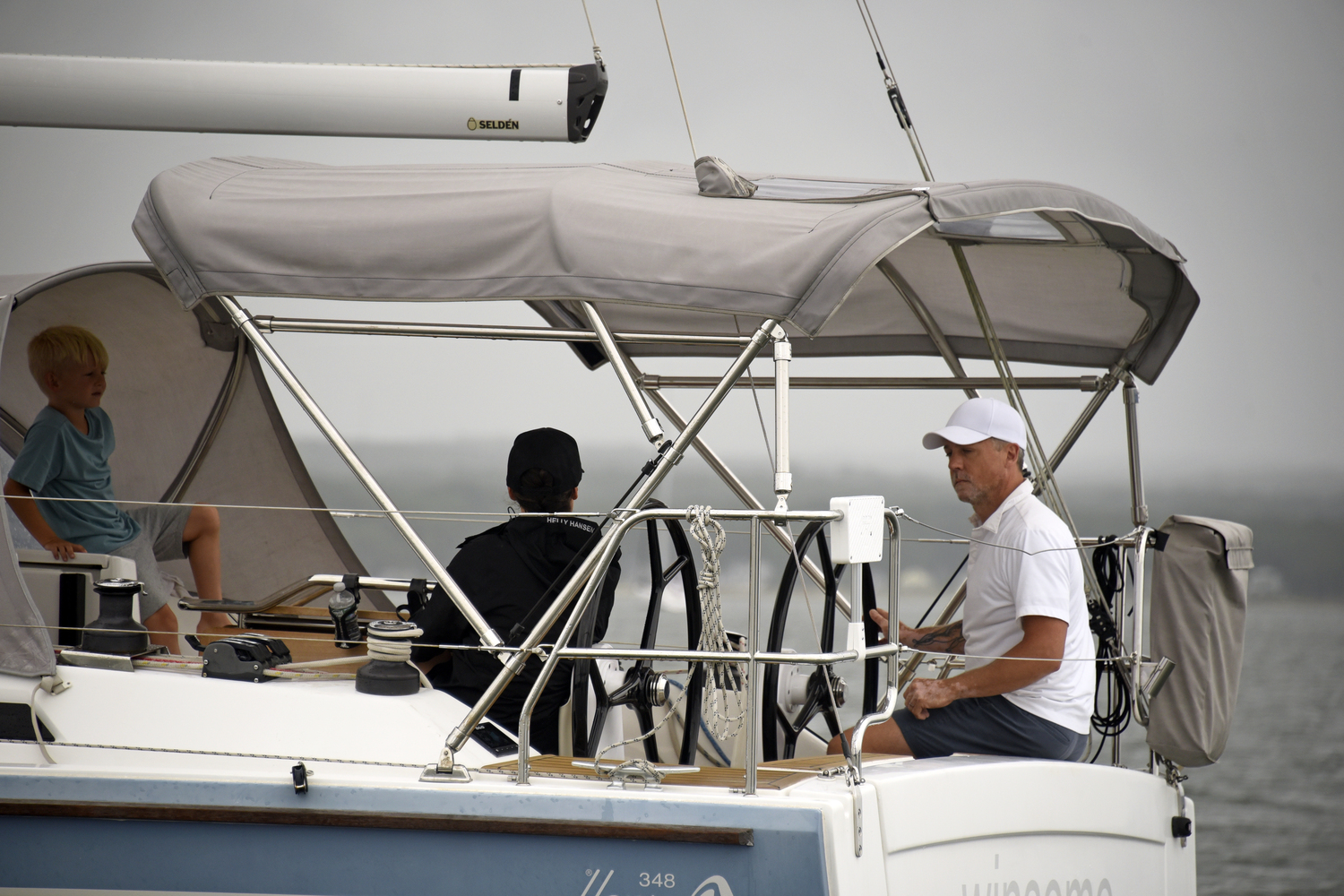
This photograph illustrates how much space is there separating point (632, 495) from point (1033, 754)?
1.24 metres

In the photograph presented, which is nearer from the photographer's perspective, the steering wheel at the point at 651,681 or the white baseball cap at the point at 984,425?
the steering wheel at the point at 651,681

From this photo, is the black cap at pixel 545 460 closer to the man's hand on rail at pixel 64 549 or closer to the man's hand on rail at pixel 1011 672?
the man's hand on rail at pixel 1011 672

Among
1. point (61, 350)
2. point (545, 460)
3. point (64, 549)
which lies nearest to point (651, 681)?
point (545, 460)

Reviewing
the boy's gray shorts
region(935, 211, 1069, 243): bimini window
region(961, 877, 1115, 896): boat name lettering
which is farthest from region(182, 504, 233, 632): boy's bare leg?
region(961, 877, 1115, 896): boat name lettering

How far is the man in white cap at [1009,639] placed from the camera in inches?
112

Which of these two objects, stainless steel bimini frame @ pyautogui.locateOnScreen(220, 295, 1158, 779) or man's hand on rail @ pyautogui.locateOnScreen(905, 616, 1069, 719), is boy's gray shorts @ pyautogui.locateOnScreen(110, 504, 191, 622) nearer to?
stainless steel bimini frame @ pyautogui.locateOnScreen(220, 295, 1158, 779)

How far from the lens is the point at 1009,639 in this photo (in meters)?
3.00

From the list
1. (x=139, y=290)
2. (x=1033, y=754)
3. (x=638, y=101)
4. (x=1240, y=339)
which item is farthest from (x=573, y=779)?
(x=1240, y=339)

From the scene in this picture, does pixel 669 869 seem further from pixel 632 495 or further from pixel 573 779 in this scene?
pixel 632 495

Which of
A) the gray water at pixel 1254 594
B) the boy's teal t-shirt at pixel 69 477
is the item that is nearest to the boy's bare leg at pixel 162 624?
the boy's teal t-shirt at pixel 69 477

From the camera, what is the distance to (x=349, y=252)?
2.79 meters

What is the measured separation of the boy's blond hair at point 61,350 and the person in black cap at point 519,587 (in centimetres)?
155

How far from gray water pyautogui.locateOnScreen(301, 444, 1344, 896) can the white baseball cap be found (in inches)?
233

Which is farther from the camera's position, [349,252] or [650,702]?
[650,702]
